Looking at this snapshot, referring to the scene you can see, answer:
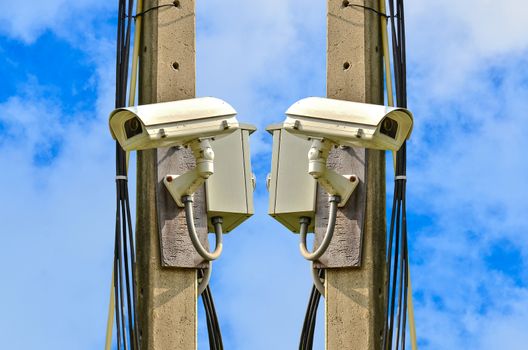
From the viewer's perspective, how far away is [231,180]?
7.26 m

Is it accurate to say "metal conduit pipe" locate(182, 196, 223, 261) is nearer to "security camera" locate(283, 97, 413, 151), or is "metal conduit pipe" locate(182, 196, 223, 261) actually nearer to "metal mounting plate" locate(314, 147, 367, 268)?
"metal mounting plate" locate(314, 147, 367, 268)

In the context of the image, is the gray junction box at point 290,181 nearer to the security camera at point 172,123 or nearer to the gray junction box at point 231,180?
the gray junction box at point 231,180

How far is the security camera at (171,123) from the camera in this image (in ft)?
22.2

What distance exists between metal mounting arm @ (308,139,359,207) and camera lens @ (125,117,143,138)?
711 millimetres

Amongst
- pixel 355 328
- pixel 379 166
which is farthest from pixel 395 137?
pixel 355 328

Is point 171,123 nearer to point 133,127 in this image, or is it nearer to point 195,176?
point 133,127

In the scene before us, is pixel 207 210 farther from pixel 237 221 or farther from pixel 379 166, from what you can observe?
pixel 379 166

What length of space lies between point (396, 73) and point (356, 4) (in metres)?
0.37

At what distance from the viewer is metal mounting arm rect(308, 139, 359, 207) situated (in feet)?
22.6

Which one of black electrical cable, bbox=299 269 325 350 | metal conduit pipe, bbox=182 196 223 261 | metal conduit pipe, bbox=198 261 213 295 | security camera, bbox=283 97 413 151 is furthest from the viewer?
black electrical cable, bbox=299 269 325 350

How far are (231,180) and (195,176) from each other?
28 centimetres

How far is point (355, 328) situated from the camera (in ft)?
22.9

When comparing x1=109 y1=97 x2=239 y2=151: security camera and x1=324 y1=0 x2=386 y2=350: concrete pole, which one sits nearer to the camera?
x1=109 y1=97 x2=239 y2=151: security camera

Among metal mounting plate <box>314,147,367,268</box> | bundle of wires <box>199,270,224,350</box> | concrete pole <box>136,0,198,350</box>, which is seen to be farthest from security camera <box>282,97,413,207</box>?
bundle of wires <box>199,270,224,350</box>
